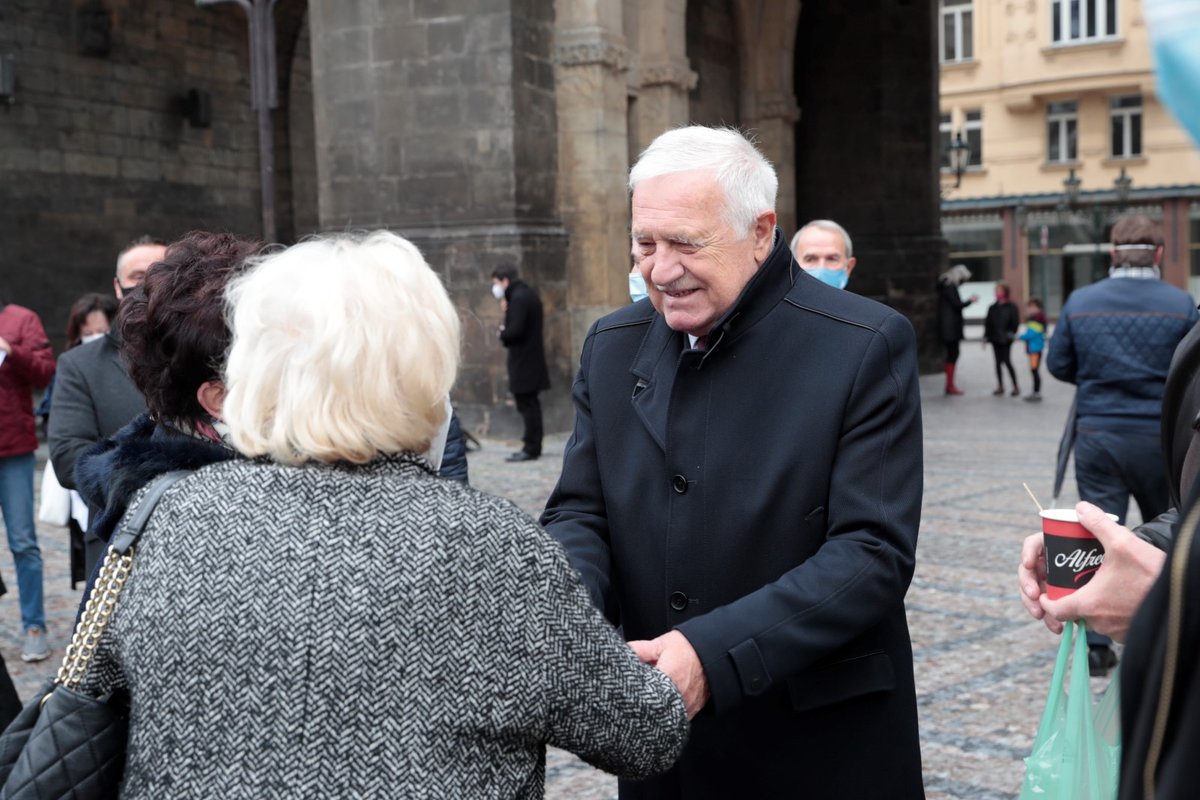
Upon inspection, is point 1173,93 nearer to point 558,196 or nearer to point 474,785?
point 474,785

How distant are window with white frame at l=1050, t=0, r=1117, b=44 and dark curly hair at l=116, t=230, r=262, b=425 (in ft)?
136

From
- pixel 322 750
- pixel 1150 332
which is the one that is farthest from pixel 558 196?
pixel 322 750

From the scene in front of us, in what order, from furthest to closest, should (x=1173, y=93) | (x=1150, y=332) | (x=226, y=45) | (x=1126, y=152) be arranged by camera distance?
(x=1126, y=152) < (x=226, y=45) < (x=1150, y=332) < (x=1173, y=93)

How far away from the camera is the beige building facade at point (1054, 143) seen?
39562mm

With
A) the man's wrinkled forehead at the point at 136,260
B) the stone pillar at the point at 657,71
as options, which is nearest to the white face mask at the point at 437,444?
the man's wrinkled forehead at the point at 136,260

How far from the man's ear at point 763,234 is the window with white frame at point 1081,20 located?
40768mm

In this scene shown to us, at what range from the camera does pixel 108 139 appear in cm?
1780

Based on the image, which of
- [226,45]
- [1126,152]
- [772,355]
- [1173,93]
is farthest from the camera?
[1126,152]

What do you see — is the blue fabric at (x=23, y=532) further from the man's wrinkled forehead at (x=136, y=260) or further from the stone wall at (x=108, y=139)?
the stone wall at (x=108, y=139)

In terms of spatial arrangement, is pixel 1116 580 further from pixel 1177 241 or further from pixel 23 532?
pixel 1177 241

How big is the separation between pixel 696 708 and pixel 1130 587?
746mm

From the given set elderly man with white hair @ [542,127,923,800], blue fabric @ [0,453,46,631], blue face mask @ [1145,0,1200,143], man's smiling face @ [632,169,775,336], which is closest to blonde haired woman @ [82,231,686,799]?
elderly man with white hair @ [542,127,923,800]

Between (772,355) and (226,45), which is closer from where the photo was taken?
(772,355)

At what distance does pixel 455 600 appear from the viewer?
1.74 metres
